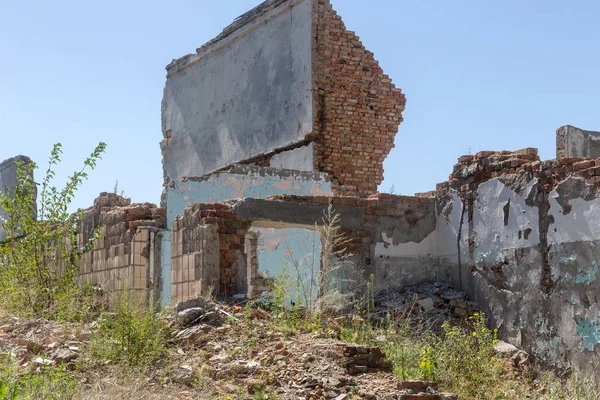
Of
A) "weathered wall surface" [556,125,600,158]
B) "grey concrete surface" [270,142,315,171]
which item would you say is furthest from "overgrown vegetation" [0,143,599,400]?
"weathered wall surface" [556,125,600,158]

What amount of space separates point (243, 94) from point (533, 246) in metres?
9.91

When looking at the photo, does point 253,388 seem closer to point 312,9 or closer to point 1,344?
point 1,344

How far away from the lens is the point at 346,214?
33.4ft

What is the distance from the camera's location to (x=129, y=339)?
7293 millimetres

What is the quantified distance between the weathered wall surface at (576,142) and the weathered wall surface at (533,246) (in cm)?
598

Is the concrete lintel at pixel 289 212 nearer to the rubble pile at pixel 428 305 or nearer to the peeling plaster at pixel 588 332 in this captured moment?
the rubble pile at pixel 428 305

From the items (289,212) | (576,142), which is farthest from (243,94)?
(289,212)

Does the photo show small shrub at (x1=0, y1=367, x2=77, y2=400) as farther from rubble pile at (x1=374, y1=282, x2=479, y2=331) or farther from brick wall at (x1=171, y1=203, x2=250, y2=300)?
rubble pile at (x1=374, y1=282, x2=479, y2=331)

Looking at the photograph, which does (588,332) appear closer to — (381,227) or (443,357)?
(443,357)

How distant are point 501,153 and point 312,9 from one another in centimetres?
676

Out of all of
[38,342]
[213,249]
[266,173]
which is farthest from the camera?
[266,173]

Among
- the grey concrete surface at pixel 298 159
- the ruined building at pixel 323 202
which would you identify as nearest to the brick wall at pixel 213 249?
the ruined building at pixel 323 202

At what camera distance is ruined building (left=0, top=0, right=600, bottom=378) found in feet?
27.6

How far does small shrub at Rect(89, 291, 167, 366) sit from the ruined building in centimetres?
174
